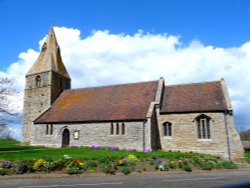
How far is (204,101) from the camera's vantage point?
2473 centimetres

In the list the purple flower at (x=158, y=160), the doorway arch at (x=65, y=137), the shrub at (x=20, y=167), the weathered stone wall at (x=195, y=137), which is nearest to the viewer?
the shrub at (x=20, y=167)

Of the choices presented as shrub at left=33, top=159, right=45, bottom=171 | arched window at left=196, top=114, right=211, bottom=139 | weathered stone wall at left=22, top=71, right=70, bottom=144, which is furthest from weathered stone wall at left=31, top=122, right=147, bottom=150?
shrub at left=33, top=159, right=45, bottom=171

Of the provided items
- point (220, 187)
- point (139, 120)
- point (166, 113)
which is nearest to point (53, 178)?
point (220, 187)

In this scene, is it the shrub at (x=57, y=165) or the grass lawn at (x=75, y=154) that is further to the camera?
the grass lawn at (x=75, y=154)

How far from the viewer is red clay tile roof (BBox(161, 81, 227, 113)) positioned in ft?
78.5

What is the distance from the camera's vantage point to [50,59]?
1358 inches

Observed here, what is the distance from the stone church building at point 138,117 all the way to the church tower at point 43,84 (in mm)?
150

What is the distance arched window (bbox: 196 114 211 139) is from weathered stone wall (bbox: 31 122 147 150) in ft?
20.3

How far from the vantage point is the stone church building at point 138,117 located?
23188 millimetres

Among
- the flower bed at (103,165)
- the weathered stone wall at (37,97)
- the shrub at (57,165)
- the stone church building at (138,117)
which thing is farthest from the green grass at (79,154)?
the weathered stone wall at (37,97)

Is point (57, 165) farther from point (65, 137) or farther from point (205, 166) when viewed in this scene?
point (65, 137)

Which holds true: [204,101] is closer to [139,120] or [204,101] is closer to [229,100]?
[229,100]

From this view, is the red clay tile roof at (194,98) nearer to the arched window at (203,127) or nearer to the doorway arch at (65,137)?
the arched window at (203,127)

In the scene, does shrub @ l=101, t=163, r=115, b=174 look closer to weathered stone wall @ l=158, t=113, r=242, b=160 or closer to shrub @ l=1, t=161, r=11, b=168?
shrub @ l=1, t=161, r=11, b=168
